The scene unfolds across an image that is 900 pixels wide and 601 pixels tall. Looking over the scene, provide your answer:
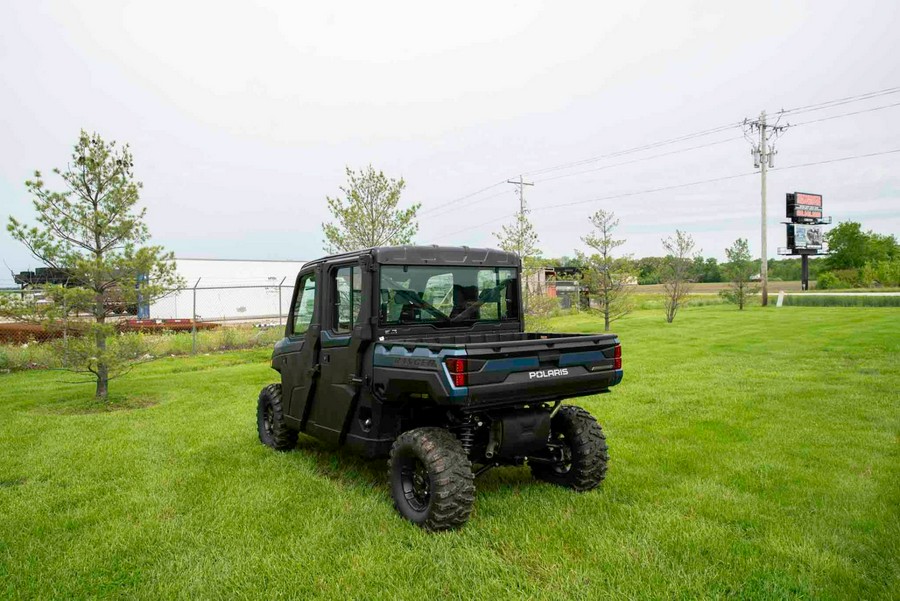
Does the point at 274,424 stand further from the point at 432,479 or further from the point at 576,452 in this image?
the point at 576,452

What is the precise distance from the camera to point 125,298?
33.1 feet

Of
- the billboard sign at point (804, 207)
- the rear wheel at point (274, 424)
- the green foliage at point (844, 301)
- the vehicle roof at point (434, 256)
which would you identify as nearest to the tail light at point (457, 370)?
the vehicle roof at point (434, 256)

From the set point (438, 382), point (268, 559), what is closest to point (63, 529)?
point (268, 559)

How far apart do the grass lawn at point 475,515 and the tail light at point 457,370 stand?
111 centimetres

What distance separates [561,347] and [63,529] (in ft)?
13.0

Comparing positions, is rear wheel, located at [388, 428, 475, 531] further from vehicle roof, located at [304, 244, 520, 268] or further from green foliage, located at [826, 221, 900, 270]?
green foliage, located at [826, 221, 900, 270]

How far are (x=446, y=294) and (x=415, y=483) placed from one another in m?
1.68

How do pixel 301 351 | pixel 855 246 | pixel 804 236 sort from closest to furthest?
1. pixel 301 351
2. pixel 804 236
3. pixel 855 246

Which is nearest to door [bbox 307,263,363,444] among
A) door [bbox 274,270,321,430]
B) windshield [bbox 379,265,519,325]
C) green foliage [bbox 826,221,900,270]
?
door [bbox 274,270,321,430]

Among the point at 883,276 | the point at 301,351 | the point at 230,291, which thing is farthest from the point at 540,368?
the point at 883,276

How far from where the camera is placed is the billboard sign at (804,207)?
60219mm

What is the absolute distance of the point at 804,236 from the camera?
58844 millimetres

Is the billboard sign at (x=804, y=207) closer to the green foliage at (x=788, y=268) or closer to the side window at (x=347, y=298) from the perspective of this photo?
the green foliage at (x=788, y=268)

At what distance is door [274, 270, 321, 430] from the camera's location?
232 inches
